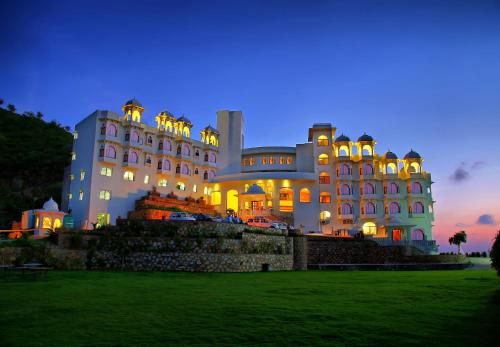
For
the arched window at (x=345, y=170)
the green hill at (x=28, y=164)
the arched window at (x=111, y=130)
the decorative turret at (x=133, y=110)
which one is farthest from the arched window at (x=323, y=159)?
the green hill at (x=28, y=164)

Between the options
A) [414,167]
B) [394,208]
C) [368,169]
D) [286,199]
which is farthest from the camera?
[414,167]

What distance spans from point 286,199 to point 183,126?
55.0 ft

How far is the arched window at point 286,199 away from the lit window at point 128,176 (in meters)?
19.4

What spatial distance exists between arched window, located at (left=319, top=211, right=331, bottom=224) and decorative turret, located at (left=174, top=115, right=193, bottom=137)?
68.4 ft

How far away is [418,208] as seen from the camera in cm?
5438

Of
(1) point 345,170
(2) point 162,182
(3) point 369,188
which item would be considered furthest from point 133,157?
(3) point 369,188

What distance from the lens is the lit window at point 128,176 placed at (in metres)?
45.0

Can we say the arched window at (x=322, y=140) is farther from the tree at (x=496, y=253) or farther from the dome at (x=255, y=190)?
the tree at (x=496, y=253)

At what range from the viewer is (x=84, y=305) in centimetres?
1078

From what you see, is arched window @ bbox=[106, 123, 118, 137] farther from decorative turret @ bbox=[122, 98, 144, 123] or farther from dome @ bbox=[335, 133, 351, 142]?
dome @ bbox=[335, 133, 351, 142]

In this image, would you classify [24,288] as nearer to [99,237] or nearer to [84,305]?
[84,305]

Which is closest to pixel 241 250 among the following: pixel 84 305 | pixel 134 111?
pixel 84 305

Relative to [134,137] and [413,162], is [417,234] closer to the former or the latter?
[413,162]

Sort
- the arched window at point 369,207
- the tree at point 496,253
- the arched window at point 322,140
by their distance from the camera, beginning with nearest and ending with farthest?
the tree at point 496,253, the arched window at point 369,207, the arched window at point 322,140
